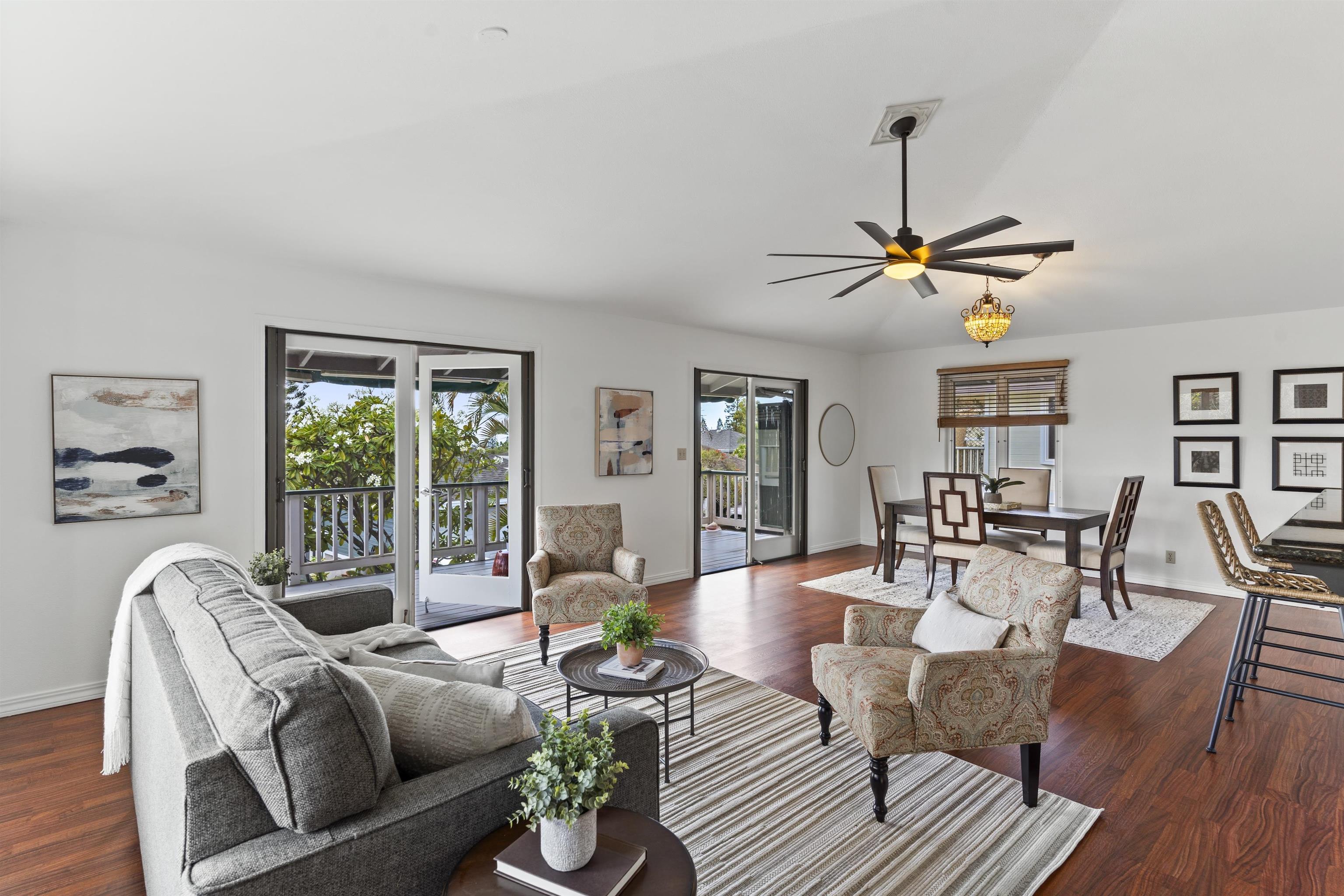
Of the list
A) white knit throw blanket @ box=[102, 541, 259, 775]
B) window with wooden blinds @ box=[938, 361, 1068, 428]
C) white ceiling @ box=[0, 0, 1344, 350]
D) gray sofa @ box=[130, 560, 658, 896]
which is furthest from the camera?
window with wooden blinds @ box=[938, 361, 1068, 428]

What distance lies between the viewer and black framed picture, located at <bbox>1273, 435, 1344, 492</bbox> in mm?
4734

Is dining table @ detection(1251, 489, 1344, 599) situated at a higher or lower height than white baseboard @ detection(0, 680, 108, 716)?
higher

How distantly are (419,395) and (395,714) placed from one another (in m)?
3.44

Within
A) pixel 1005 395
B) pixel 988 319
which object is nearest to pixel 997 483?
pixel 988 319

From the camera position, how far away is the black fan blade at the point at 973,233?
8.80ft

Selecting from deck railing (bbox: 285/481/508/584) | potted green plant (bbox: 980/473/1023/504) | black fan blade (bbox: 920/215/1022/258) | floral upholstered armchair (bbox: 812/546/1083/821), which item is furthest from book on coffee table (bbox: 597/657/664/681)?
potted green plant (bbox: 980/473/1023/504)

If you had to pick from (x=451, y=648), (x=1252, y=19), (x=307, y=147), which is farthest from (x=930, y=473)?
(x=307, y=147)

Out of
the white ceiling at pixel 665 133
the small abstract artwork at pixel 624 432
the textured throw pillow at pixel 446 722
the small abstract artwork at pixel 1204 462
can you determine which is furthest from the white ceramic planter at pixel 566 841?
the small abstract artwork at pixel 1204 462

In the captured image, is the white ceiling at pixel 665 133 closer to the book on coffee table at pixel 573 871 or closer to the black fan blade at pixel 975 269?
the black fan blade at pixel 975 269

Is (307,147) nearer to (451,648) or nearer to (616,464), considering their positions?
(451,648)

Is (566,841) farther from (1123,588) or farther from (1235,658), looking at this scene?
(1123,588)

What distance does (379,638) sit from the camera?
2.59m

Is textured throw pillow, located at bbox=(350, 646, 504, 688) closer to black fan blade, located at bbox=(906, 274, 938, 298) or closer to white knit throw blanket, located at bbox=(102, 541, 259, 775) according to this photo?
white knit throw blanket, located at bbox=(102, 541, 259, 775)

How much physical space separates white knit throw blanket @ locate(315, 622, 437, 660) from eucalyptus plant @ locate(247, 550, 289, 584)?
0.61m
